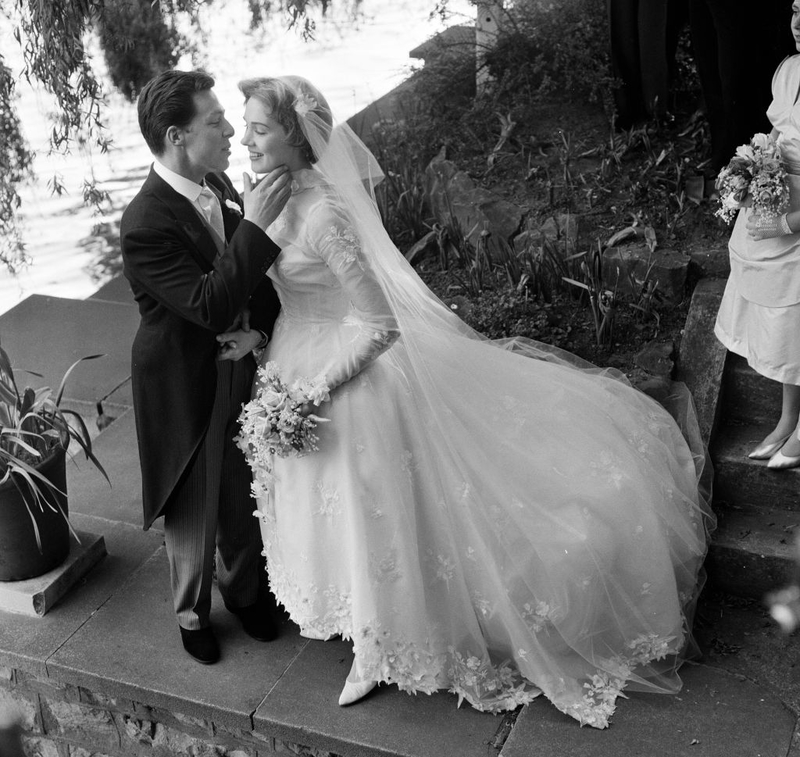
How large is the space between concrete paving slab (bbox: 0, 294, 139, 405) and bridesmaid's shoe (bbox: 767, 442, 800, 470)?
127 inches

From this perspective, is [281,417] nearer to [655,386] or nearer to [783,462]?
[655,386]

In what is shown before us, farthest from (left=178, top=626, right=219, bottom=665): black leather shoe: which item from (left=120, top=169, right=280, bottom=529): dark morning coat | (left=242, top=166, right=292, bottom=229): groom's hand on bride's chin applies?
(left=242, top=166, right=292, bottom=229): groom's hand on bride's chin

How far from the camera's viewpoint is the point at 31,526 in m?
3.82

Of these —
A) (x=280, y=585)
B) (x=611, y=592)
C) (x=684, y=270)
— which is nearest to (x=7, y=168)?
(x=280, y=585)

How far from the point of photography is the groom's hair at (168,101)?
3010mm

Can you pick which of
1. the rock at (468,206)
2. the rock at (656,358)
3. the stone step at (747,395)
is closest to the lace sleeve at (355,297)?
the rock at (656,358)

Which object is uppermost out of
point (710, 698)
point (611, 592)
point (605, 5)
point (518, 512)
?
point (605, 5)

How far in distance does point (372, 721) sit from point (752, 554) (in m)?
1.50

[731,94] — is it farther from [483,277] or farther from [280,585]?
[280,585]

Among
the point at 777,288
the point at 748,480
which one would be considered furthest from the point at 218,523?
the point at 777,288

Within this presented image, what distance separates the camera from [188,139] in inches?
121

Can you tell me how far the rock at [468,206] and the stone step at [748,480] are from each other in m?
1.67

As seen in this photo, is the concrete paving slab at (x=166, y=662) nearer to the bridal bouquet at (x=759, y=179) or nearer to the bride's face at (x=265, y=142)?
the bride's face at (x=265, y=142)

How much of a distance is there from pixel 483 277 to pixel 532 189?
739mm
